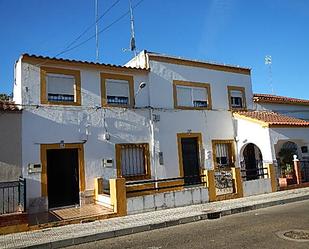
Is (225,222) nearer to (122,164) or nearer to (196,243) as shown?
(196,243)

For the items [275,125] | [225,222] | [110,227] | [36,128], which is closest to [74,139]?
[36,128]

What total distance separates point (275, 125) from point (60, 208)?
10.0 meters

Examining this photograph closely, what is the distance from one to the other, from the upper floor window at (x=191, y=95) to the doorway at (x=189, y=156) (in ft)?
5.17

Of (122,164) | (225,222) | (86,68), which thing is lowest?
(225,222)

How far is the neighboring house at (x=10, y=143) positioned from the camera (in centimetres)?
1040

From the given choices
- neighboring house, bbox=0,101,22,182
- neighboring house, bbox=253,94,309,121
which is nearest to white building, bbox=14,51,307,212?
neighboring house, bbox=0,101,22,182

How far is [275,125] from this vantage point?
14359mm

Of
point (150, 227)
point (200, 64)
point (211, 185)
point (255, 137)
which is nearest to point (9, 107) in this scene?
point (150, 227)

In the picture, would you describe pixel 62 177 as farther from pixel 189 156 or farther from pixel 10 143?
pixel 189 156

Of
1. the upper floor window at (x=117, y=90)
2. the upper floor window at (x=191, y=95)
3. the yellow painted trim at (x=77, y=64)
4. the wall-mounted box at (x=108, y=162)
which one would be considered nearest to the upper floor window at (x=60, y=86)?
the yellow painted trim at (x=77, y=64)

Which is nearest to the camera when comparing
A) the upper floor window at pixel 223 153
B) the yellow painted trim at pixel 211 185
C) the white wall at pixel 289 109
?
the yellow painted trim at pixel 211 185

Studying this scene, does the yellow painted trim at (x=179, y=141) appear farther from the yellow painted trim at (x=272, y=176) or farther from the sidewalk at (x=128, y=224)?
the yellow painted trim at (x=272, y=176)

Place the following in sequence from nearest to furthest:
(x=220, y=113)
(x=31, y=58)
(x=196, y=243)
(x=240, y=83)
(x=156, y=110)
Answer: (x=196, y=243) → (x=31, y=58) → (x=156, y=110) → (x=220, y=113) → (x=240, y=83)

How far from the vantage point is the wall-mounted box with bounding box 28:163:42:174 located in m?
10.8
